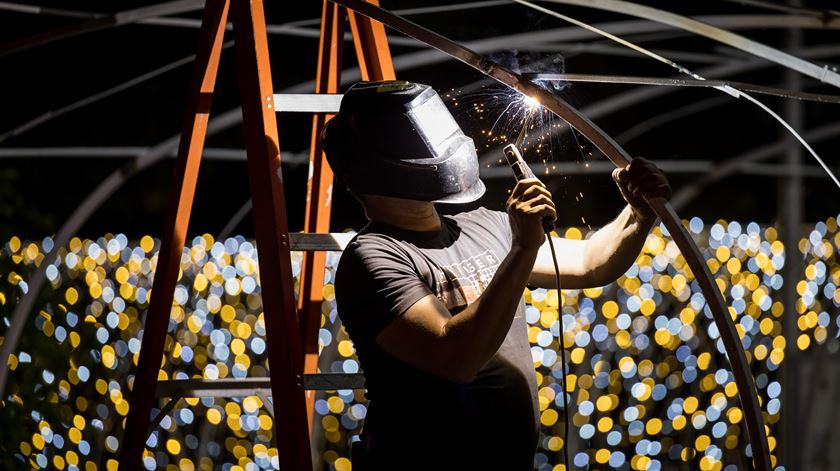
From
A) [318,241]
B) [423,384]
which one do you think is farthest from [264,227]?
[423,384]

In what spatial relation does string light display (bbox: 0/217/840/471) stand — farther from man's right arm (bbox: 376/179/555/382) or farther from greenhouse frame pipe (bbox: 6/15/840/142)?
man's right arm (bbox: 376/179/555/382)

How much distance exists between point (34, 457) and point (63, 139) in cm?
1005

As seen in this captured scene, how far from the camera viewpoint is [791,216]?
16.6ft

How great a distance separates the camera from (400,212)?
107 inches

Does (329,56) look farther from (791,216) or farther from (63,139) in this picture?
(63,139)

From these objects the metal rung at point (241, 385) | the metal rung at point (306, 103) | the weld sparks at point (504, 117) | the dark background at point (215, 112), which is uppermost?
the dark background at point (215, 112)

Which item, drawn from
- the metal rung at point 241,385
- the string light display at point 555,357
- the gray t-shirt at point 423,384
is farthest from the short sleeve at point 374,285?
the string light display at point 555,357

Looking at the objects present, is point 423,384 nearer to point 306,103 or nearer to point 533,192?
point 533,192

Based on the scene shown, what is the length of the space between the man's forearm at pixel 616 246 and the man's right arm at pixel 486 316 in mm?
528

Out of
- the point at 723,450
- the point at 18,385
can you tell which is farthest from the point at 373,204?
the point at 723,450

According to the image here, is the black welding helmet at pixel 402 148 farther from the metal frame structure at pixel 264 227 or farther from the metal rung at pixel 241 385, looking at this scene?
the metal rung at pixel 241 385

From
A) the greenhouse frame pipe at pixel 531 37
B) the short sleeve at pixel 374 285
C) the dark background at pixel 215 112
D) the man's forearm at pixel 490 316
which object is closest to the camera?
the man's forearm at pixel 490 316

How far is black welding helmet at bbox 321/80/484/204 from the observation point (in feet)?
8.55

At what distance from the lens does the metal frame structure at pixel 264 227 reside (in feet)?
9.05
